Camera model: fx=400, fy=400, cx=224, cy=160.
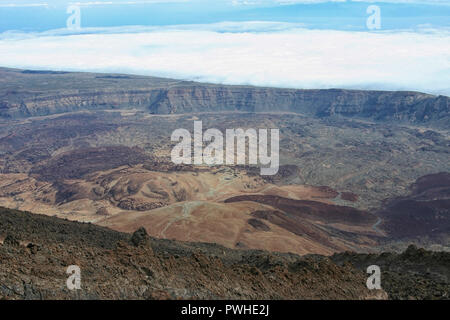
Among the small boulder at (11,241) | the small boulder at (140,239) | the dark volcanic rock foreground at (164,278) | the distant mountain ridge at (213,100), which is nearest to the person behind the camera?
the dark volcanic rock foreground at (164,278)

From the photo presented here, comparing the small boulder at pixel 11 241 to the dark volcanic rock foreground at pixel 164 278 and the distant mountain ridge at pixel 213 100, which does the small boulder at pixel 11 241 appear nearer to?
the dark volcanic rock foreground at pixel 164 278

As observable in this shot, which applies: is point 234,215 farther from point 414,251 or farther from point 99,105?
point 99,105

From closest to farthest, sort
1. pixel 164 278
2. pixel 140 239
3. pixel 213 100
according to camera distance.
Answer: pixel 164 278 → pixel 140 239 → pixel 213 100

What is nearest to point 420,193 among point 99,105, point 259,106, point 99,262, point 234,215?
point 234,215

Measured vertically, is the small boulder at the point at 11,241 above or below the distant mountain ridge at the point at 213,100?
below

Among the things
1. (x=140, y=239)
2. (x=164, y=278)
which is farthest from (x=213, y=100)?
(x=164, y=278)

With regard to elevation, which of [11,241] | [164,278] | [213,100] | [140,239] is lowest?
[140,239]

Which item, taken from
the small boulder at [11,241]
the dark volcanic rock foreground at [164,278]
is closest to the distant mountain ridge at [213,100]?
the dark volcanic rock foreground at [164,278]

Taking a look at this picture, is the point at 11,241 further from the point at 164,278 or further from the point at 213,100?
the point at 213,100
